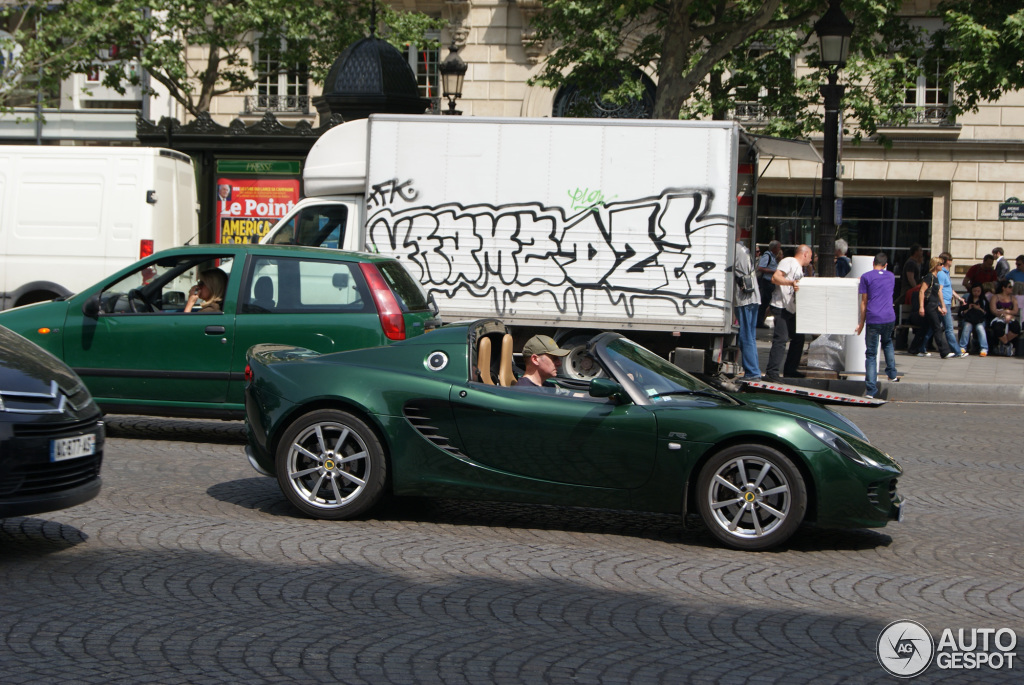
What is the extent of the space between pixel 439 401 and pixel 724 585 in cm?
191

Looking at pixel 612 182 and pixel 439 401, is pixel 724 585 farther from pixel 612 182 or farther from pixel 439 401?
pixel 612 182

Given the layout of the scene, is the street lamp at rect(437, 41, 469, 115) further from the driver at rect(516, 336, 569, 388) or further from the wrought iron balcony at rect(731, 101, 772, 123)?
the driver at rect(516, 336, 569, 388)

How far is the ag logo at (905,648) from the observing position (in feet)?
14.7

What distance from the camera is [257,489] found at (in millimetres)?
7750

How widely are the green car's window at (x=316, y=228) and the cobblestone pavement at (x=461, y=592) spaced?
5366 millimetres

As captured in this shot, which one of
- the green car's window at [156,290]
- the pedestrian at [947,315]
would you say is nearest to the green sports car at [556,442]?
the green car's window at [156,290]

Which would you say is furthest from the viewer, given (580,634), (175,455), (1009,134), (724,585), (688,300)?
(1009,134)

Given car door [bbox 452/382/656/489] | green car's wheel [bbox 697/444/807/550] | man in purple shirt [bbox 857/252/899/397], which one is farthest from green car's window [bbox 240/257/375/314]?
man in purple shirt [bbox 857/252/899/397]

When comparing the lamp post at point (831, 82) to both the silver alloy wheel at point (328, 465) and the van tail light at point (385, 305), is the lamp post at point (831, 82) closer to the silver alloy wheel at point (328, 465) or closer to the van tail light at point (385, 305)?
the van tail light at point (385, 305)

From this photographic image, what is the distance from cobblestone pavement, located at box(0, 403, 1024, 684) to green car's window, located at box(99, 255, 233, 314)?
6.09 ft

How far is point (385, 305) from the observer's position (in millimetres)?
9148

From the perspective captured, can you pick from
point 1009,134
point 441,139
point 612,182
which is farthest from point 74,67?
point 1009,134

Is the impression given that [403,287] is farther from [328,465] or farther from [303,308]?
[328,465]

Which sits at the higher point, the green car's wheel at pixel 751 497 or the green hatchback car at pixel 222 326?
the green hatchback car at pixel 222 326
